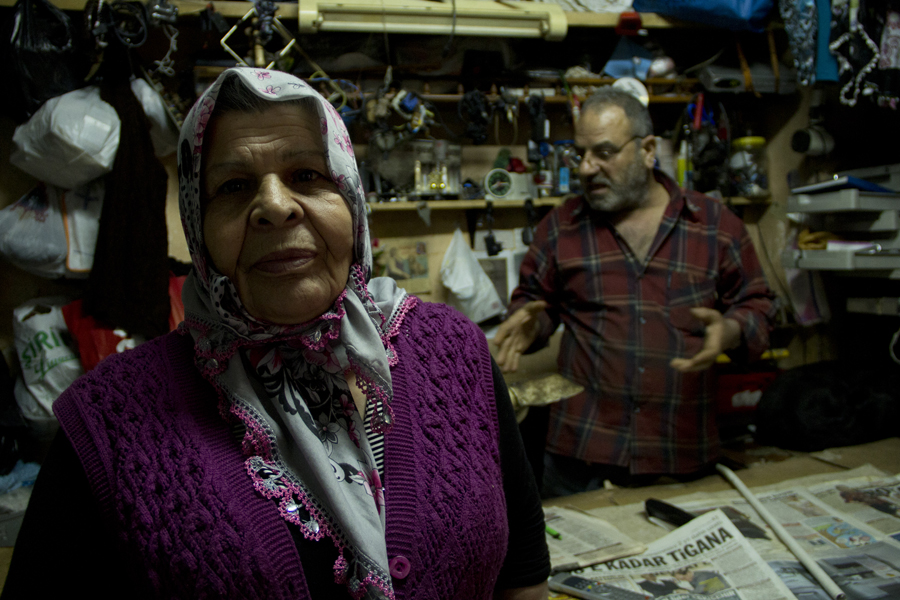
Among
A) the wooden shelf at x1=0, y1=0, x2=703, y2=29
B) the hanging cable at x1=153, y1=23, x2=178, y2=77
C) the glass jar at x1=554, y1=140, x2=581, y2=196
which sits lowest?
the glass jar at x1=554, y1=140, x2=581, y2=196

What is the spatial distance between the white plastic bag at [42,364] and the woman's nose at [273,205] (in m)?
1.70

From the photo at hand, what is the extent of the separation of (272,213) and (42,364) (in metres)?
1.79

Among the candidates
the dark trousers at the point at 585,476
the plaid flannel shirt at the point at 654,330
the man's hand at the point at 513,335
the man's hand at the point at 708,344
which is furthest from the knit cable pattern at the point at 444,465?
the dark trousers at the point at 585,476

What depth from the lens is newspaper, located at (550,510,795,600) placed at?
1.15m

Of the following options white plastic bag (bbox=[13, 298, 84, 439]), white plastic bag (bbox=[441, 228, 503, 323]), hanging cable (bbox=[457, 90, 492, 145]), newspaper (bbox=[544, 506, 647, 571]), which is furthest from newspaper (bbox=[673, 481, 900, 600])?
white plastic bag (bbox=[13, 298, 84, 439])

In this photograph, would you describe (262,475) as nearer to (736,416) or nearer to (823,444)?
(823,444)

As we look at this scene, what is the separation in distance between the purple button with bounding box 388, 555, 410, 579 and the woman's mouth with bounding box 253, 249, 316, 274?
398mm

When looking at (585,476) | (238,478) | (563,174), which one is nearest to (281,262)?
(238,478)

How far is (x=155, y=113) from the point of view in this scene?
2027 millimetres

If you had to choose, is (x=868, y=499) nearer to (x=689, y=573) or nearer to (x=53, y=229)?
(x=689, y=573)

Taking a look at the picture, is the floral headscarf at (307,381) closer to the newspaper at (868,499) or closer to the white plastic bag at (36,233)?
the newspaper at (868,499)

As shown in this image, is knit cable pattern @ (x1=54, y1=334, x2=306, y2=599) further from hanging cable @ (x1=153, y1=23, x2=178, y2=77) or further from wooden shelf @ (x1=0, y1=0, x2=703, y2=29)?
wooden shelf @ (x1=0, y1=0, x2=703, y2=29)

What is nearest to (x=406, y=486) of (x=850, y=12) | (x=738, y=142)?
(x=850, y=12)

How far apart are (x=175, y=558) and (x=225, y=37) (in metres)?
1.90
